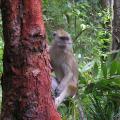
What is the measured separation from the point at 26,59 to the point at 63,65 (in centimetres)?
231

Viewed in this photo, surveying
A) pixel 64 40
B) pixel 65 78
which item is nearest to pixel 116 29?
pixel 64 40

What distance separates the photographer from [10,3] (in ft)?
9.12

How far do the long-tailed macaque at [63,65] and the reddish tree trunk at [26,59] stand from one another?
1928 mm

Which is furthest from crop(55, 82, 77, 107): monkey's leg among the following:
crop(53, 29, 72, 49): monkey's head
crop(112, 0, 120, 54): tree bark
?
crop(112, 0, 120, 54): tree bark

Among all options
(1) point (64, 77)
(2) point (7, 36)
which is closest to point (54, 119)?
(2) point (7, 36)

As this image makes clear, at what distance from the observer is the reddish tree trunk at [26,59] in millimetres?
2783

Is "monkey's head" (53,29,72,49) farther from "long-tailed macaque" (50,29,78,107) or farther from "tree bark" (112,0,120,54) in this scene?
"tree bark" (112,0,120,54)

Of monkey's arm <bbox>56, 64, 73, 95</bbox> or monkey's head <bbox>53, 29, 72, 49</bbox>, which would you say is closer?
monkey's arm <bbox>56, 64, 73, 95</bbox>

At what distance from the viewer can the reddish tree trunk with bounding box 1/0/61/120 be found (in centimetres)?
278

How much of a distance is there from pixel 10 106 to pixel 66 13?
168 inches

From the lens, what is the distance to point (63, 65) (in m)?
5.09

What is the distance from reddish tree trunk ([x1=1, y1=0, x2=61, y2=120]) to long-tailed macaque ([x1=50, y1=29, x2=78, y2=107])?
6.33 feet

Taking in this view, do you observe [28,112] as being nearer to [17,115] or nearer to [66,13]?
[17,115]

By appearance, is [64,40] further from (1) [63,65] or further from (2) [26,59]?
(2) [26,59]
